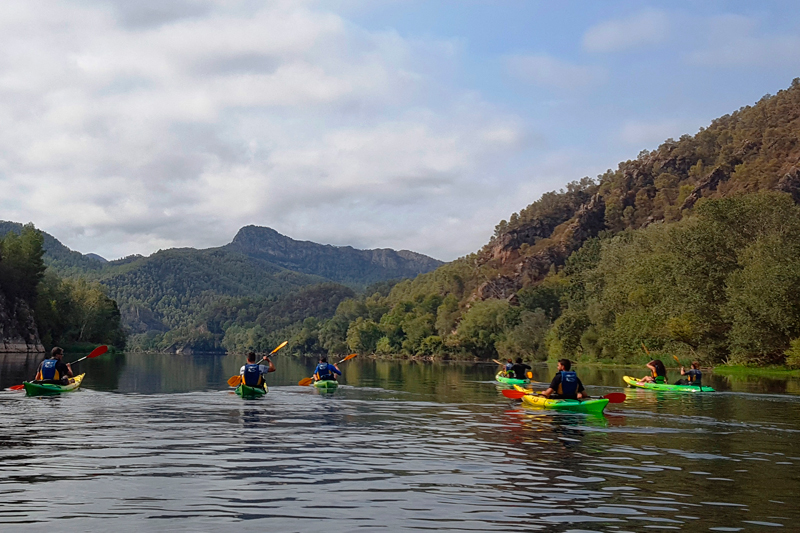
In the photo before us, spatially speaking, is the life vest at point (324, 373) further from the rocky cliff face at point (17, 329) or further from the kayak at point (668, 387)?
the rocky cliff face at point (17, 329)

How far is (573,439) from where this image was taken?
20.1m

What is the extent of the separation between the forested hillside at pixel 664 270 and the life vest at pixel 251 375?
134 feet

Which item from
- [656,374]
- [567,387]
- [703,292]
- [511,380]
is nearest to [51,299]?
[511,380]

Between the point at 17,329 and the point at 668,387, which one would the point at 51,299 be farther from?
the point at 668,387

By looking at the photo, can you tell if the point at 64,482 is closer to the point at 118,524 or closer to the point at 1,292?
the point at 118,524

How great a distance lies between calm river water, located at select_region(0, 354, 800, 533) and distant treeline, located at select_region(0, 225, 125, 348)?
112924mm

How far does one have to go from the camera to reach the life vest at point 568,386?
27.1 meters

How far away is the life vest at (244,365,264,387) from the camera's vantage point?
34.2m

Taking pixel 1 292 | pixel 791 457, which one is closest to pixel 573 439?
pixel 791 457

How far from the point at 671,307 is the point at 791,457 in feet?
175

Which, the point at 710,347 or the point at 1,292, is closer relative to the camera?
the point at 710,347

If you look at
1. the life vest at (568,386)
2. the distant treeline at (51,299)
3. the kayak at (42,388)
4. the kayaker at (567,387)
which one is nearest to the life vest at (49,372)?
the kayak at (42,388)

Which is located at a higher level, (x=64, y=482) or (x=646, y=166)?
(x=646, y=166)

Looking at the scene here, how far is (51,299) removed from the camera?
14500 centimetres
